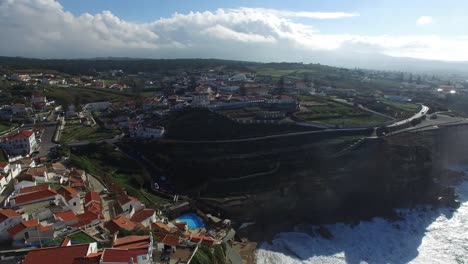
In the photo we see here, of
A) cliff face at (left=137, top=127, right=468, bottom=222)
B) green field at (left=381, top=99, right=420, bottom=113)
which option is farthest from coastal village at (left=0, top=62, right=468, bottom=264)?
cliff face at (left=137, top=127, right=468, bottom=222)

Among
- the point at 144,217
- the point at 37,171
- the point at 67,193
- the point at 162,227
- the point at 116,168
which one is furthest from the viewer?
the point at 116,168

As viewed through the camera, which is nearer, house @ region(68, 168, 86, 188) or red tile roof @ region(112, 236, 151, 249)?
red tile roof @ region(112, 236, 151, 249)

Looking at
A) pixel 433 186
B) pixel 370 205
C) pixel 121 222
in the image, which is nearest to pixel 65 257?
pixel 121 222

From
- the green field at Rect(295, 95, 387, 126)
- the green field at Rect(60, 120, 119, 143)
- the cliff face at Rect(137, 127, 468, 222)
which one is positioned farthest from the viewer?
the green field at Rect(295, 95, 387, 126)

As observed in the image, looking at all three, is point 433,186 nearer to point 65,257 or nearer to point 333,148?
point 333,148

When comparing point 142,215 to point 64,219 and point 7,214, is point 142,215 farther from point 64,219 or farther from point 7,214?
point 7,214

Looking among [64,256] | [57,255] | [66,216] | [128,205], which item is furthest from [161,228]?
[57,255]

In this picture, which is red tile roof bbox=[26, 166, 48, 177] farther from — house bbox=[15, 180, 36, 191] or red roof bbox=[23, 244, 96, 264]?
red roof bbox=[23, 244, 96, 264]
